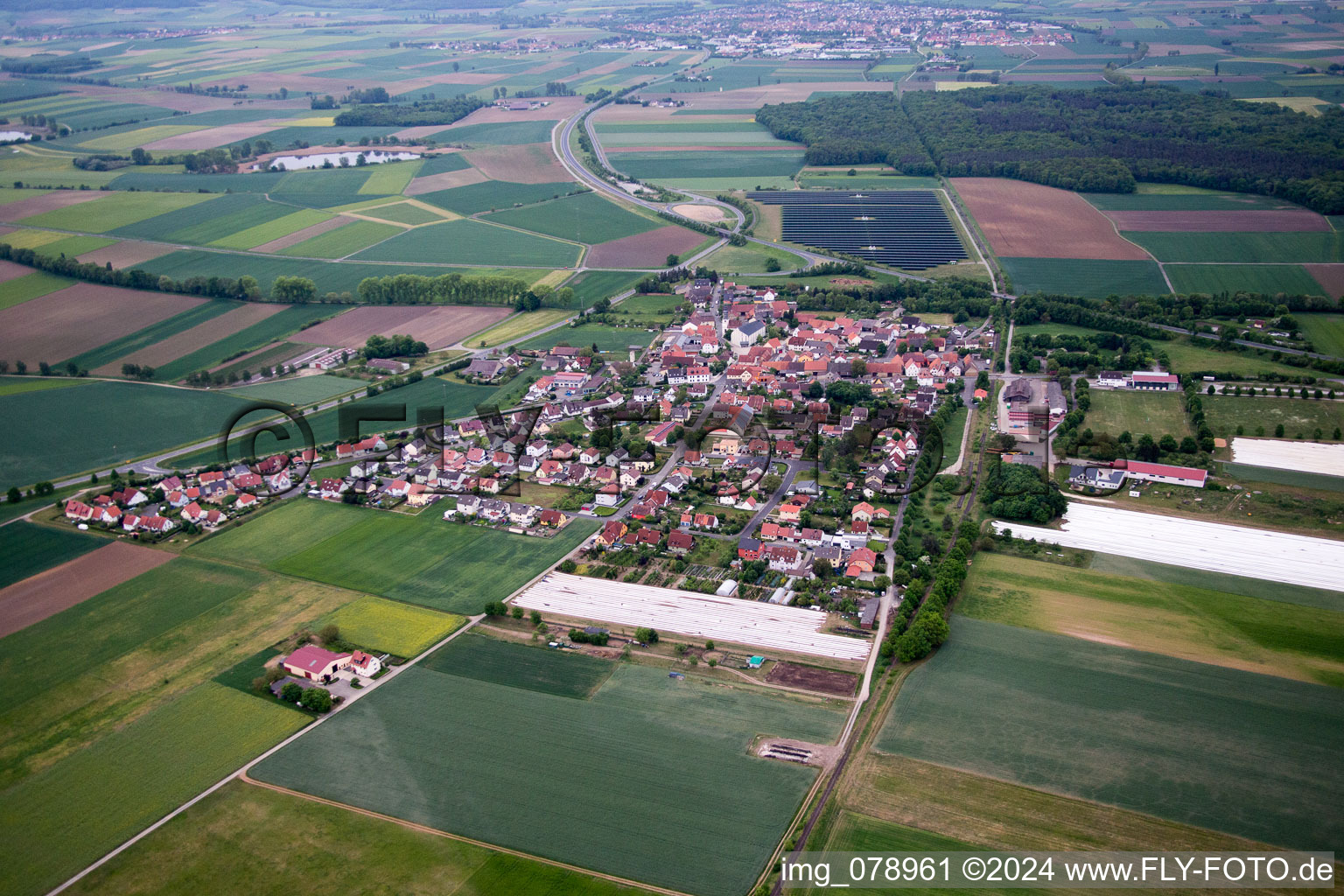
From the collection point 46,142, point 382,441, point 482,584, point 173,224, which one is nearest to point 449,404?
point 382,441

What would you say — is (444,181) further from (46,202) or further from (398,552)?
(398,552)

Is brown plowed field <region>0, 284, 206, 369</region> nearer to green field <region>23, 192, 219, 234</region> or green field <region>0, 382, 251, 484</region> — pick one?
green field <region>0, 382, 251, 484</region>

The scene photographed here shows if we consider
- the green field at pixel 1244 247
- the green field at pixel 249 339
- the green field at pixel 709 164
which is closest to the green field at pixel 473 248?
the green field at pixel 249 339

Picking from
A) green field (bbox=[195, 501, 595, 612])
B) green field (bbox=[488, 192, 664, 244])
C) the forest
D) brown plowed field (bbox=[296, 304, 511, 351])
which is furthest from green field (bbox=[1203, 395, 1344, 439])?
green field (bbox=[488, 192, 664, 244])

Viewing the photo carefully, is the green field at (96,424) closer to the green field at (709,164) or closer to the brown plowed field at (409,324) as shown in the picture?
the brown plowed field at (409,324)

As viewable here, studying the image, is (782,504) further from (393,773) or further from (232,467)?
(232,467)
